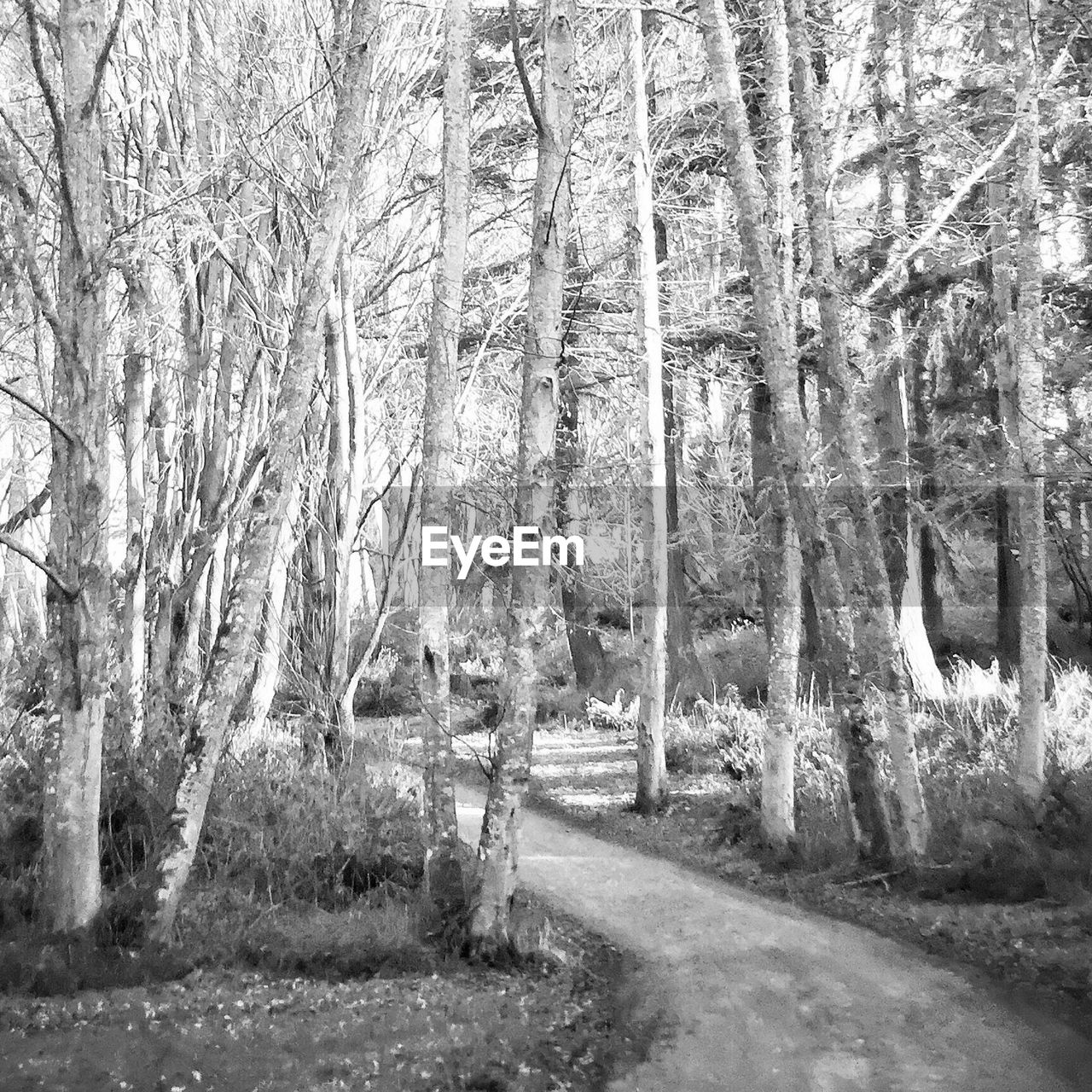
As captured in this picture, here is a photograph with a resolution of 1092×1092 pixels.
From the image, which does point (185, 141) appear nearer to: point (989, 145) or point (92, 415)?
point (92, 415)

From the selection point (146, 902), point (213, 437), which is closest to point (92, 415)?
point (146, 902)

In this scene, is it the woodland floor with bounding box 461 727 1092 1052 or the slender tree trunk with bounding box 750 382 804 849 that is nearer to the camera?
the woodland floor with bounding box 461 727 1092 1052

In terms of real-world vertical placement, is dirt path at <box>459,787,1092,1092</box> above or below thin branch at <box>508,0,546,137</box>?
below

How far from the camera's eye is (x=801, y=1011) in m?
5.65

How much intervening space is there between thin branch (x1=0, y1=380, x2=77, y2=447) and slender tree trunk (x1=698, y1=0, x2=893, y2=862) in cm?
558

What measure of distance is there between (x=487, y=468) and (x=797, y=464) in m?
7.08

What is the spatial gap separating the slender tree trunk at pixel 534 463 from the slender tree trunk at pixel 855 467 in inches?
107

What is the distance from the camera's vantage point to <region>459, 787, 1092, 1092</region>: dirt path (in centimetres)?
484

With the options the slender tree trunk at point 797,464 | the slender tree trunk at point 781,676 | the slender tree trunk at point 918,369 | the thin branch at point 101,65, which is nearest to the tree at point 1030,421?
the slender tree trunk at point 797,464

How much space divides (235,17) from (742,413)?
46.7 feet

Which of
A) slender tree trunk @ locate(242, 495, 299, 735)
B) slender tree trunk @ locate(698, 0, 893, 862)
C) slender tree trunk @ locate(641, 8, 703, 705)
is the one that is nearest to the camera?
slender tree trunk @ locate(698, 0, 893, 862)

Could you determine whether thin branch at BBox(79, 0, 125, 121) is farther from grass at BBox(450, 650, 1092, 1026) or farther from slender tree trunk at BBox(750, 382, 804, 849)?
grass at BBox(450, 650, 1092, 1026)

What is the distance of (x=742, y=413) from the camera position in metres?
21.5

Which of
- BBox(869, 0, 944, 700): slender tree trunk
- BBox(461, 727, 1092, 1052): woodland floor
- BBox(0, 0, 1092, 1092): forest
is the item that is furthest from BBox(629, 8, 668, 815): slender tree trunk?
BBox(869, 0, 944, 700): slender tree trunk
